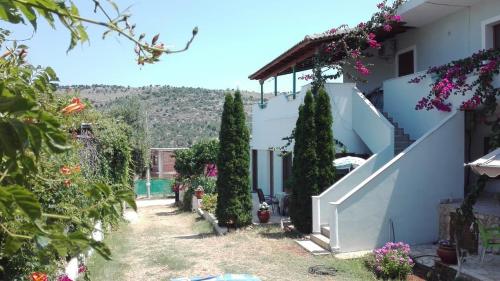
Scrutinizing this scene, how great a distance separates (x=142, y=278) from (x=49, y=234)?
373 inches

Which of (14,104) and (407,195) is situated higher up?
(14,104)

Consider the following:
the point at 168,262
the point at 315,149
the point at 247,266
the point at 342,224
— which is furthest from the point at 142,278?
the point at 315,149

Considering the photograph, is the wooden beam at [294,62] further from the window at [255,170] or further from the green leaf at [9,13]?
the green leaf at [9,13]

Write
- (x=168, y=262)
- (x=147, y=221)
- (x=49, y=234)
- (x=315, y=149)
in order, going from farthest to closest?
(x=147, y=221)
(x=315, y=149)
(x=168, y=262)
(x=49, y=234)

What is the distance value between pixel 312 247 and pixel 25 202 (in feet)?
37.9

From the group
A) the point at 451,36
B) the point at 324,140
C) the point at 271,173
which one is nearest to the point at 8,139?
the point at 324,140

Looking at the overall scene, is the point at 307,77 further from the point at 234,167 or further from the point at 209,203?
the point at 209,203

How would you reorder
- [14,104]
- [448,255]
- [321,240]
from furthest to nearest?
1. [321,240]
2. [448,255]
3. [14,104]

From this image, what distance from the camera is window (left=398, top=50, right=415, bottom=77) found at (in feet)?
56.1

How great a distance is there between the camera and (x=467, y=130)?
12719 mm

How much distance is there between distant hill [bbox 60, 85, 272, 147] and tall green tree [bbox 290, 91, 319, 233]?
3924cm

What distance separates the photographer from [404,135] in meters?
14.6

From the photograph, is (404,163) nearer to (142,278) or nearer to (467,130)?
(467,130)

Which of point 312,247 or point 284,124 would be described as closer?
point 312,247
